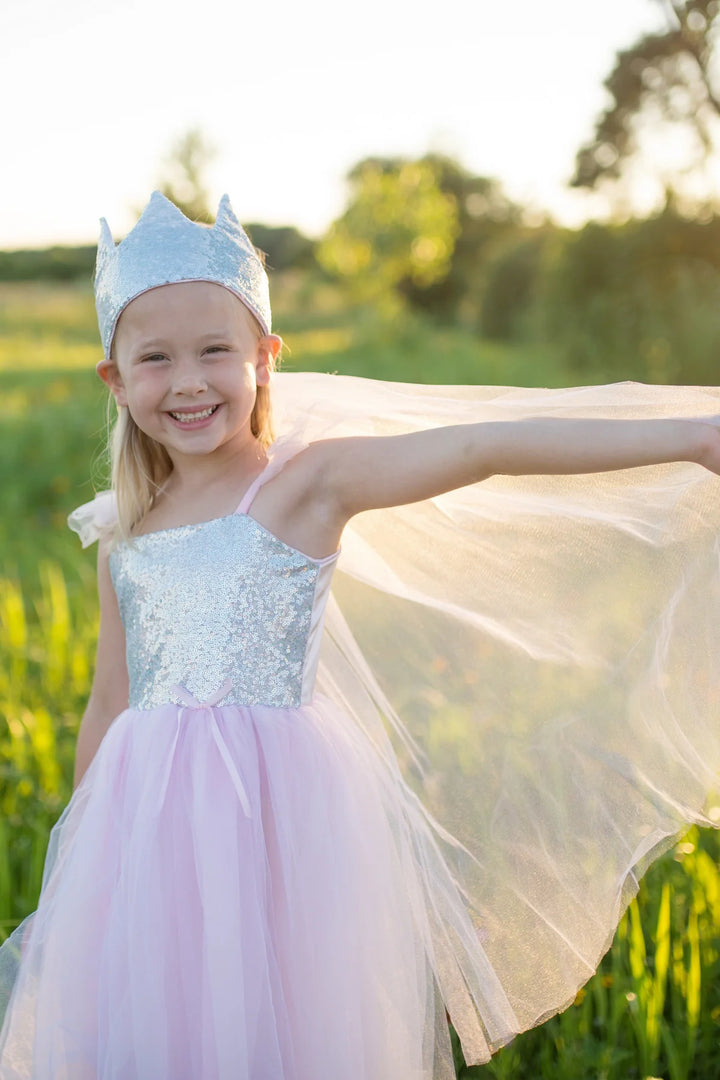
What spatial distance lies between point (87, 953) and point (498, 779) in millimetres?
815

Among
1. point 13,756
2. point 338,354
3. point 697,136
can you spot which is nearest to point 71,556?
point 13,756

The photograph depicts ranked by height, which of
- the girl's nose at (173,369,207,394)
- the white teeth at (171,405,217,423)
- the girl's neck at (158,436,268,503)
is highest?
the girl's nose at (173,369,207,394)

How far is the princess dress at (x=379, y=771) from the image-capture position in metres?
1.66

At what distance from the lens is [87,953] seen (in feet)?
5.73

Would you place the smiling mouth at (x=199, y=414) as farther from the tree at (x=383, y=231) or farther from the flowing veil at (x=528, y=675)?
the tree at (x=383, y=231)

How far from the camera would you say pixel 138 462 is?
2.04 meters

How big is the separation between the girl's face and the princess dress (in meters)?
0.13

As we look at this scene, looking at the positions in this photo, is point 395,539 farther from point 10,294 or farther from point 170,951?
point 10,294

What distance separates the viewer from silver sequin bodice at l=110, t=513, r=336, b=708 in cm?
177

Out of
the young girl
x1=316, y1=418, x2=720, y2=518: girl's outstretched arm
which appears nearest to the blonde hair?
the young girl

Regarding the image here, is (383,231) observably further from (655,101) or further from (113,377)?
(113,377)

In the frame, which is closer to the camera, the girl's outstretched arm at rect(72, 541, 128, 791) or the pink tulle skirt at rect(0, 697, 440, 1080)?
the pink tulle skirt at rect(0, 697, 440, 1080)

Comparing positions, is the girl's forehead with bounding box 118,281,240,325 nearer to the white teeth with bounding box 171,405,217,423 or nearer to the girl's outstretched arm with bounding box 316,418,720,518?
the white teeth with bounding box 171,405,217,423

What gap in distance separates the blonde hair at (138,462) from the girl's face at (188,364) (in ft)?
0.34
